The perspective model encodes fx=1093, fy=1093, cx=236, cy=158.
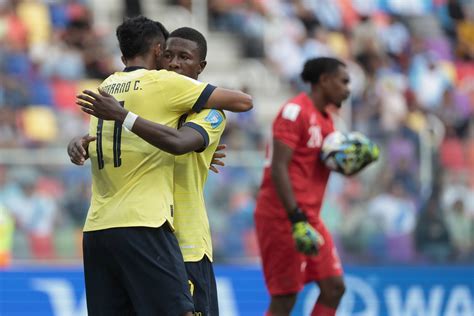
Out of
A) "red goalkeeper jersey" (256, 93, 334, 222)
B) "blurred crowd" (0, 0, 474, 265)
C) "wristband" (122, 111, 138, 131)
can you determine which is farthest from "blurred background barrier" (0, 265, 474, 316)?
"wristband" (122, 111, 138, 131)

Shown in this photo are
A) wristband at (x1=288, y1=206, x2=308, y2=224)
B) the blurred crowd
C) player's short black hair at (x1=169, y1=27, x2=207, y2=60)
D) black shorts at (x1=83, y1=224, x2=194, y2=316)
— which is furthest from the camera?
the blurred crowd

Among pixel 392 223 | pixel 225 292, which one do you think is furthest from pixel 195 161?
pixel 392 223

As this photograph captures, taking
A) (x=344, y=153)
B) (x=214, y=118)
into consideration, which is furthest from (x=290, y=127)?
(x=214, y=118)

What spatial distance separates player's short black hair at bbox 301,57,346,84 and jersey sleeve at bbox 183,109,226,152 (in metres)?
3.03

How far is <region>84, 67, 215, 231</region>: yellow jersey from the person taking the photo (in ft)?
19.3

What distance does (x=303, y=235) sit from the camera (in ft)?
27.5

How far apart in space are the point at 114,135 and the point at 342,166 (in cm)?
318

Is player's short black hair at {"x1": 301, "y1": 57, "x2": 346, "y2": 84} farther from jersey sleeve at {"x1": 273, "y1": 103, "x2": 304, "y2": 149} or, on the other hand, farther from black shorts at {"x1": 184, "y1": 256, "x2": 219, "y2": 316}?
black shorts at {"x1": 184, "y1": 256, "x2": 219, "y2": 316}

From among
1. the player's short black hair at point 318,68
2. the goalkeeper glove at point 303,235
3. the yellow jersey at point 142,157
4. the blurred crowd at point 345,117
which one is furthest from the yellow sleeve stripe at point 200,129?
the blurred crowd at point 345,117

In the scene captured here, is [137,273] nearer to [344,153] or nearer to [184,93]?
[184,93]

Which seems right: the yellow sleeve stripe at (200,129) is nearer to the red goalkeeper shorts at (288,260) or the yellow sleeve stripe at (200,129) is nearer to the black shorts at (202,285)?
the black shorts at (202,285)

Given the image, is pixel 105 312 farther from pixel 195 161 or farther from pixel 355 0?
pixel 355 0

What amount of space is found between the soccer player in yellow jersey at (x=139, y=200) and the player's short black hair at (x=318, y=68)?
3.00 m

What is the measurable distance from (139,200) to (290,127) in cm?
299
